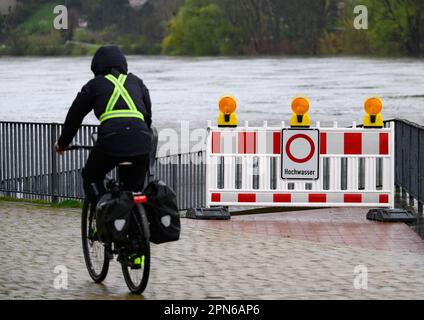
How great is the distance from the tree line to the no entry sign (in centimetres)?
8912

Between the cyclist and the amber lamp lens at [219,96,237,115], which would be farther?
the amber lamp lens at [219,96,237,115]

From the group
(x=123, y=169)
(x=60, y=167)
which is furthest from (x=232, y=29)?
(x=123, y=169)

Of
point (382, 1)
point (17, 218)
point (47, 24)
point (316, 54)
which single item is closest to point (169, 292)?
point (17, 218)

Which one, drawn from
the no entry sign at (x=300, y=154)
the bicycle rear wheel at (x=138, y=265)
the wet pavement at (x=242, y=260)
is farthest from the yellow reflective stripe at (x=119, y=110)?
the no entry sign at (x=300, y=154)

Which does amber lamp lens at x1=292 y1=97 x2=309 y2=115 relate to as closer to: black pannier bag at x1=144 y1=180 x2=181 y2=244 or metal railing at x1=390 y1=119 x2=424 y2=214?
metal railing at x1=390 y1=119 x2=424 y2=214

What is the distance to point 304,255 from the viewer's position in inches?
391

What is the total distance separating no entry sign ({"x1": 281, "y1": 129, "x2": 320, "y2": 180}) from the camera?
1275 cm

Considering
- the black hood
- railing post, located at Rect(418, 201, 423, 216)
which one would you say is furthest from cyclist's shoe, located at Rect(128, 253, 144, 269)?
railing post, located at Rect(418, 201, 423, 216)

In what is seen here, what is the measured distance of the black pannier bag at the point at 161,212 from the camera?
775cm

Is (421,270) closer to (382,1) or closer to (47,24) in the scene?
(47,24)

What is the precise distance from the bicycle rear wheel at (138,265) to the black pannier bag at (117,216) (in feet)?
0.29

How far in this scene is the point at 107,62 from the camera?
7.95 meters

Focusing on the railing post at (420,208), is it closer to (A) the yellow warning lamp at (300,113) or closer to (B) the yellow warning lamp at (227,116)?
(A) the yellow warning lamp at (300,113)

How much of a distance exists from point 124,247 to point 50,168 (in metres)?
6.82
